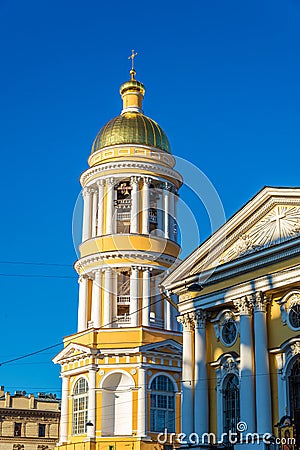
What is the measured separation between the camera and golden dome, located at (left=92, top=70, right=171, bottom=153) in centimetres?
4612

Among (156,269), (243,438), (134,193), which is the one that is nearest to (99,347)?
(156,269)

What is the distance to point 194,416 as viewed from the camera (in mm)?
32562

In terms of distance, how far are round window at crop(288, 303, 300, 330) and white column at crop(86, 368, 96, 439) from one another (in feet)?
47.5

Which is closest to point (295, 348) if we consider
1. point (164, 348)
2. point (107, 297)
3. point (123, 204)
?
point (164, 348)

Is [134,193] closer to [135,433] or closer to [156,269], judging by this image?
[156,269]

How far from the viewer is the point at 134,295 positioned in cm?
4278

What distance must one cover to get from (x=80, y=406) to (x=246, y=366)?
14121mm

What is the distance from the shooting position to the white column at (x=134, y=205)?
44125 millimetres

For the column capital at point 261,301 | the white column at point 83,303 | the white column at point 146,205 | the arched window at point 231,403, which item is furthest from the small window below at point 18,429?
the column capital at point 261,301

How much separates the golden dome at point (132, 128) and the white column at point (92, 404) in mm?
13259

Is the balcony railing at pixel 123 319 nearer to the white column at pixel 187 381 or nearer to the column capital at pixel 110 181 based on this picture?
the column capital at pixel 110 181

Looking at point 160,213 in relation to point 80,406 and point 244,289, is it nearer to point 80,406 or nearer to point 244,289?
point 80,406

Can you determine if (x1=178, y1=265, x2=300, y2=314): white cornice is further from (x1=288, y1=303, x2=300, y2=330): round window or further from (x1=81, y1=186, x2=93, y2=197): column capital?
(x1=81, y1=186, x2=93, y2=197): column capital

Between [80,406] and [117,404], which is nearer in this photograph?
[117,404]
